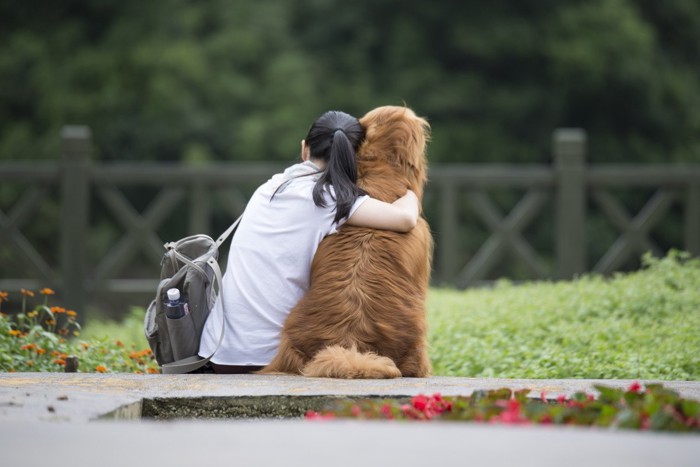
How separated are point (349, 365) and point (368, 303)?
33cm

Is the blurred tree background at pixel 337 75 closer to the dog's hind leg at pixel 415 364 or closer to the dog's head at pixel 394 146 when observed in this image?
the dog's head at pixel 394 146

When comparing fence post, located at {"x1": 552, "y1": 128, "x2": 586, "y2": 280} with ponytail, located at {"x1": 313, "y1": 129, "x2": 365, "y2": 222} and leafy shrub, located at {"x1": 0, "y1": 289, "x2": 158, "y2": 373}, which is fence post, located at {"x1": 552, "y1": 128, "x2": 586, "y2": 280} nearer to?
leafy shrub, located at {"x1": 0, "y1": 289, "x2": 158, "y2": 373}

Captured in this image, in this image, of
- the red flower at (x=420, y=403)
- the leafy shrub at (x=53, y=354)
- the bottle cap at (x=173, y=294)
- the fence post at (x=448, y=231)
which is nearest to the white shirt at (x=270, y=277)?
the bottle cap at (x=173, y=294)

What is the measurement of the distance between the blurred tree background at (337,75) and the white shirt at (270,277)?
11871 millimetres

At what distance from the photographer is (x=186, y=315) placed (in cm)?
466

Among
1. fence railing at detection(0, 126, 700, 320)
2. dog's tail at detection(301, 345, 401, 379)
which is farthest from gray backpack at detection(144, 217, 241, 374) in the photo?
fence railing at detection(0, 126, 700, 320)

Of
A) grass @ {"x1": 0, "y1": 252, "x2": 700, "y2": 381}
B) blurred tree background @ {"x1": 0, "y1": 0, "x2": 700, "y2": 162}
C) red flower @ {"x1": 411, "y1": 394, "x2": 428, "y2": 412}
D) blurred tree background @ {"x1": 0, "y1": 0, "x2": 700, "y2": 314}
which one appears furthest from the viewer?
blurred tree background @ {"x1": 0, "y1": 0, "x2": 700, "y2": 162}

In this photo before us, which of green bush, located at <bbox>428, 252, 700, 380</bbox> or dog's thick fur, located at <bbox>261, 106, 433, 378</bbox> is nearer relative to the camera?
dog's thick fur, located at <bbox>261, 106, 433, 378</bbox>

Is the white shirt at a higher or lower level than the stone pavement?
higher

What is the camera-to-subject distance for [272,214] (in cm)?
473

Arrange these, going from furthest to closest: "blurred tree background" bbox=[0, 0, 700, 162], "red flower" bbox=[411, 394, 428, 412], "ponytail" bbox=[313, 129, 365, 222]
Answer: "blurred tree background" bbox=[0, 0, 700, 162] → "ponytail" bbox=[313, 129, 365, 222] → "red flower" bbox=[411, 394, 428, 412]

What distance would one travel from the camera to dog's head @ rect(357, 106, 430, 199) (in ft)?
15.4

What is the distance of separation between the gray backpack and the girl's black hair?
1.98 feet

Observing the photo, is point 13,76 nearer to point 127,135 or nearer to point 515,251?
point 127,135
